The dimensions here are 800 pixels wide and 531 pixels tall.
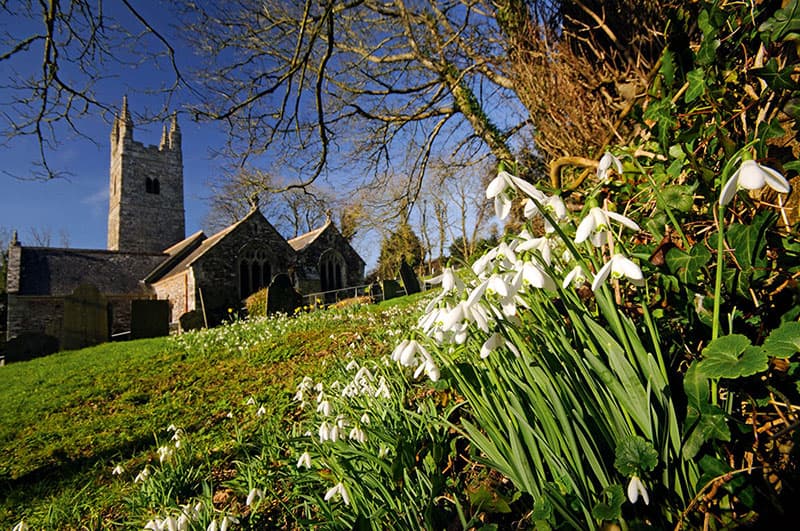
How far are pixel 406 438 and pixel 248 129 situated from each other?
7.01 m

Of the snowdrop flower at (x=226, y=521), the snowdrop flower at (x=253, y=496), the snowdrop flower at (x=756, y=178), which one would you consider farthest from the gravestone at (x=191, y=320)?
the snowdrop flower at (x=756, y=178)

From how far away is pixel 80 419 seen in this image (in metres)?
5.38

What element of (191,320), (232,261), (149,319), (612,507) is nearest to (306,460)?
(612,507)

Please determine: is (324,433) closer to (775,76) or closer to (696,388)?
(696,388)

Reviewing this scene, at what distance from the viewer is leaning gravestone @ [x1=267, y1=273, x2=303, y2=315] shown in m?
13.3

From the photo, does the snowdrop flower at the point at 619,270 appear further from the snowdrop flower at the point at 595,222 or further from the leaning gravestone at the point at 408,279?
the leaning gravestone at the point at 408,279

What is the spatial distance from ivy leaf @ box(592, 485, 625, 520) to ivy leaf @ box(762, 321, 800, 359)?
518mm

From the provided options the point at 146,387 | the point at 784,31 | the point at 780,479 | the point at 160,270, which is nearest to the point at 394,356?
the point at 780,479

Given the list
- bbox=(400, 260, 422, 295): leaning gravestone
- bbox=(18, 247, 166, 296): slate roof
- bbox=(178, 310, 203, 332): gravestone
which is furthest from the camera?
bbox=(18, 247, 166, 296): slate roof

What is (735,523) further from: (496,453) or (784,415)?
(496,453)

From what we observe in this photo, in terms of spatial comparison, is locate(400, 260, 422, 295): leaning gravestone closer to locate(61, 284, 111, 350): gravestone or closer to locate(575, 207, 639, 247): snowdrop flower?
locate(61, 284, 111, 350): gravestone

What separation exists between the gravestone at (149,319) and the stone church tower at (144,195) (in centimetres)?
2658

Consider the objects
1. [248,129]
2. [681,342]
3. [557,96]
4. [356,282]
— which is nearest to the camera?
[681,342]

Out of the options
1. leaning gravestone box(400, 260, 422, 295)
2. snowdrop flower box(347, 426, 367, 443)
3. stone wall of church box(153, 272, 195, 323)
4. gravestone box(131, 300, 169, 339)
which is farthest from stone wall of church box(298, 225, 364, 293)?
snowdrop flower box(347, 426, 367, 443)
